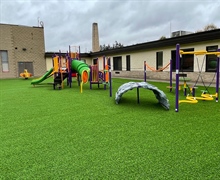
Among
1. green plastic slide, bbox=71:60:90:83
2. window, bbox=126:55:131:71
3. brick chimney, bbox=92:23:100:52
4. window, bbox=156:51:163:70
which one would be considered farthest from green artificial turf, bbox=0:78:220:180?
brick chimney, bbox=92:23:100:52

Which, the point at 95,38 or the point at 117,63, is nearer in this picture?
the point at 117,63

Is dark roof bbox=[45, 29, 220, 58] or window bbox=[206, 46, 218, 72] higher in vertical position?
dark roof bbox=[45, 29, 220, 58]

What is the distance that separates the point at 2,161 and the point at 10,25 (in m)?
22.6

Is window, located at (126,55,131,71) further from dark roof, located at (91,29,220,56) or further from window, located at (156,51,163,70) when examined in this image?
window, located at (156,51,163,70)

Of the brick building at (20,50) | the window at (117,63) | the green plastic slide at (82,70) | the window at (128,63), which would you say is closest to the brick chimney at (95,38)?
the brick building at (20,50)

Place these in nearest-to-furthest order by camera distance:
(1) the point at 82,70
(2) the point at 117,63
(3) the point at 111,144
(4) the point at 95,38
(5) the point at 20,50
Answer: (3) the point at 111,144
(1) the point at 82,70
(2) the point at 117,63
(5) the point at 20,50
(4) the point at 95,38

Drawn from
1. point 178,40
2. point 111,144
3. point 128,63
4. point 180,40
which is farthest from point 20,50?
point 111,144

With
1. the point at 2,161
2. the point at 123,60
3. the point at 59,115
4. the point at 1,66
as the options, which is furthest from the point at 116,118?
the point at 1,66

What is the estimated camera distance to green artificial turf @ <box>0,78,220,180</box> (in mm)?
2389

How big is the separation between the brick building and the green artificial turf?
18774mm

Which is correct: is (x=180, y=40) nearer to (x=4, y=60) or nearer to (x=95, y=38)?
(x=95, y=38)

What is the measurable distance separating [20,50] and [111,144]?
2221 cm

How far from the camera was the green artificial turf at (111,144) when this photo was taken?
2389 millimetres

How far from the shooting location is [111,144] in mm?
3166
